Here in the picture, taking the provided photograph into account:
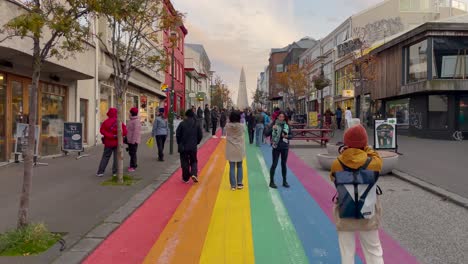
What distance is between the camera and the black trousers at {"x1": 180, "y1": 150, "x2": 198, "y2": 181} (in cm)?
1027

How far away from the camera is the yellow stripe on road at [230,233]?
Result: 5129mm

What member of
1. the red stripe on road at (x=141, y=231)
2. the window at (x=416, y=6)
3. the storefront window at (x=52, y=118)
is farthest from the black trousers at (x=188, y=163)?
the window at (x=416, y=6)

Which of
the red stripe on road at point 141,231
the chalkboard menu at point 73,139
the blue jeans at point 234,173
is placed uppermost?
the chalkboard menu at point 73,139

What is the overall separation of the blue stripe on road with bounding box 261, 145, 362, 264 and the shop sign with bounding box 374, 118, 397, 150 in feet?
18.4

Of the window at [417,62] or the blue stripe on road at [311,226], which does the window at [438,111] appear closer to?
the window at [417,62]

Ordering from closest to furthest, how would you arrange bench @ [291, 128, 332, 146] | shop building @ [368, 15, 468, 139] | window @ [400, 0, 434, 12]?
bench @ [291, 128, 332, 146]
shop building @ [368, 15, 468, 139]
window @ [400, 0, 434, 12]

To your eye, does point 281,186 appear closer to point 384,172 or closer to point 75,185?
point 384,172

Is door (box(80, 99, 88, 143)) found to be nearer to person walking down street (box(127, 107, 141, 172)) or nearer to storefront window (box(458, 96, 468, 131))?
person walking down street (box(127, 107, 141, 172))

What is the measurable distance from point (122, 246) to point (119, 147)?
15.6 feet

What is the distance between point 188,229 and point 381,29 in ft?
134

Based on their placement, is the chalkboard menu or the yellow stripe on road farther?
the chalkboard menu

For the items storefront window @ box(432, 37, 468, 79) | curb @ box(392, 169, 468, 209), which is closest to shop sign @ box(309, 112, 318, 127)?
storefront window @ box(432, 37, 468, 79)

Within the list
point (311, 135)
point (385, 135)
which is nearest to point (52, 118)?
point (385, 135)

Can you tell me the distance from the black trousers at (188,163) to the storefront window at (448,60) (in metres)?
18.5
